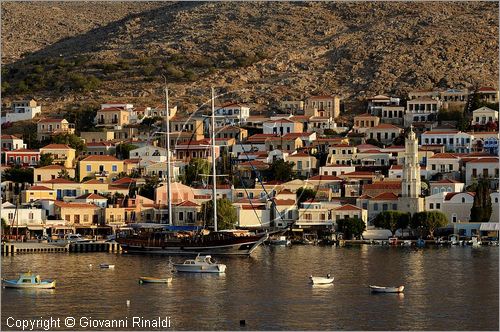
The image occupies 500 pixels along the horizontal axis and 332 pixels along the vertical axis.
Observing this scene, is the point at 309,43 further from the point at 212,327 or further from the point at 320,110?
the point at 212,327

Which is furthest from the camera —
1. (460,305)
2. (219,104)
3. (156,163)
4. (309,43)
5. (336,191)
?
(309,43)

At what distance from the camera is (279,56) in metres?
157

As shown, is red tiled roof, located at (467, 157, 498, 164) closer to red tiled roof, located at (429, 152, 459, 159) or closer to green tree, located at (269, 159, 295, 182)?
red tiled roof, located at (429, 152, 459, 159)

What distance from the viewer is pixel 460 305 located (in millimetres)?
59125

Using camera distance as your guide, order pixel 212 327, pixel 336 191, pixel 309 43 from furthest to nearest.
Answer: pixel 309 43, pixel 336 191, pixel 212 327

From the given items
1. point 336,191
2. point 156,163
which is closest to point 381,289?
point 336,191

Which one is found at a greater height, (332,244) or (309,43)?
(309,43)

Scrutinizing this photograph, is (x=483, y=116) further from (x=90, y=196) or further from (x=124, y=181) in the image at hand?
(x=90, y=196)

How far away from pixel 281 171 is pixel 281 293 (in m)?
47.5

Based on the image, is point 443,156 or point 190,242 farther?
point 443,156

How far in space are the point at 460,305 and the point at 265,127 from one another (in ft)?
227

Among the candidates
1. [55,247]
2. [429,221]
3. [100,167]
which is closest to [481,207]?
[429,221]

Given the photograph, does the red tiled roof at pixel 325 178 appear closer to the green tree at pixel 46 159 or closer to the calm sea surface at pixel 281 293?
the green tree at pixel 46 159

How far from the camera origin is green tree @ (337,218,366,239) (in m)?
95.6
